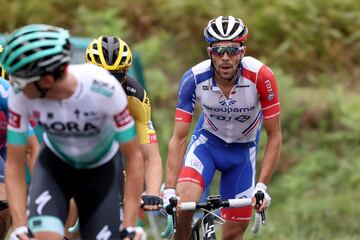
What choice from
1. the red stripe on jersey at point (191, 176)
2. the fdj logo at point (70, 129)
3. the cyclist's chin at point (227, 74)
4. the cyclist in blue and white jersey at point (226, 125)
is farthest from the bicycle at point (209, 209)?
the fdj logo at point (70, 129)

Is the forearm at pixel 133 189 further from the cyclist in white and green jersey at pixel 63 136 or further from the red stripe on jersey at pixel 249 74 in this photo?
the red stripe on jersey at pixel 249 74

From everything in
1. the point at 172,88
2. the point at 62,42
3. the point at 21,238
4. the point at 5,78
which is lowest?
the point at 21,238

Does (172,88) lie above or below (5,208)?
above

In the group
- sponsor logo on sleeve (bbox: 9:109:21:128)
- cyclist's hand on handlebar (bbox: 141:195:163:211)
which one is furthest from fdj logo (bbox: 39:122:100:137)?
cyclist's hand on handlebar (bbox: 141:195:163:211)

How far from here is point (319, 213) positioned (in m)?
15.2

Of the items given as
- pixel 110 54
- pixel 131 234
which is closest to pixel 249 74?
pixel 110 54

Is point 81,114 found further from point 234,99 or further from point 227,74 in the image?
point 234,99

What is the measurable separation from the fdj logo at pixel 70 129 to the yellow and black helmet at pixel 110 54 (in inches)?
80.2

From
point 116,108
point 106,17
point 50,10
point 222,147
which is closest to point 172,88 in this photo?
point 106,17

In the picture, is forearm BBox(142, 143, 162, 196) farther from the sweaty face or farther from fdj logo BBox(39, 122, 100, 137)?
fdj logo BBox(39, 122, 100, 137)

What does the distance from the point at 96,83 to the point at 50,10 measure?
44.6 ft

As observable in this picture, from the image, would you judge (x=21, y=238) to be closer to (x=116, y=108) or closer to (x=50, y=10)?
(x=116, y=108)

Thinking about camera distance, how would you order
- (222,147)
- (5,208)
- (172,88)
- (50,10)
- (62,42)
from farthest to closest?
1. (50,10)
2. (172,88)
3. (222,147)
4. (5,208)
5. (62,42)

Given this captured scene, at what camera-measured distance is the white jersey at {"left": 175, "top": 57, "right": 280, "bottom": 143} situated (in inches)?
347
